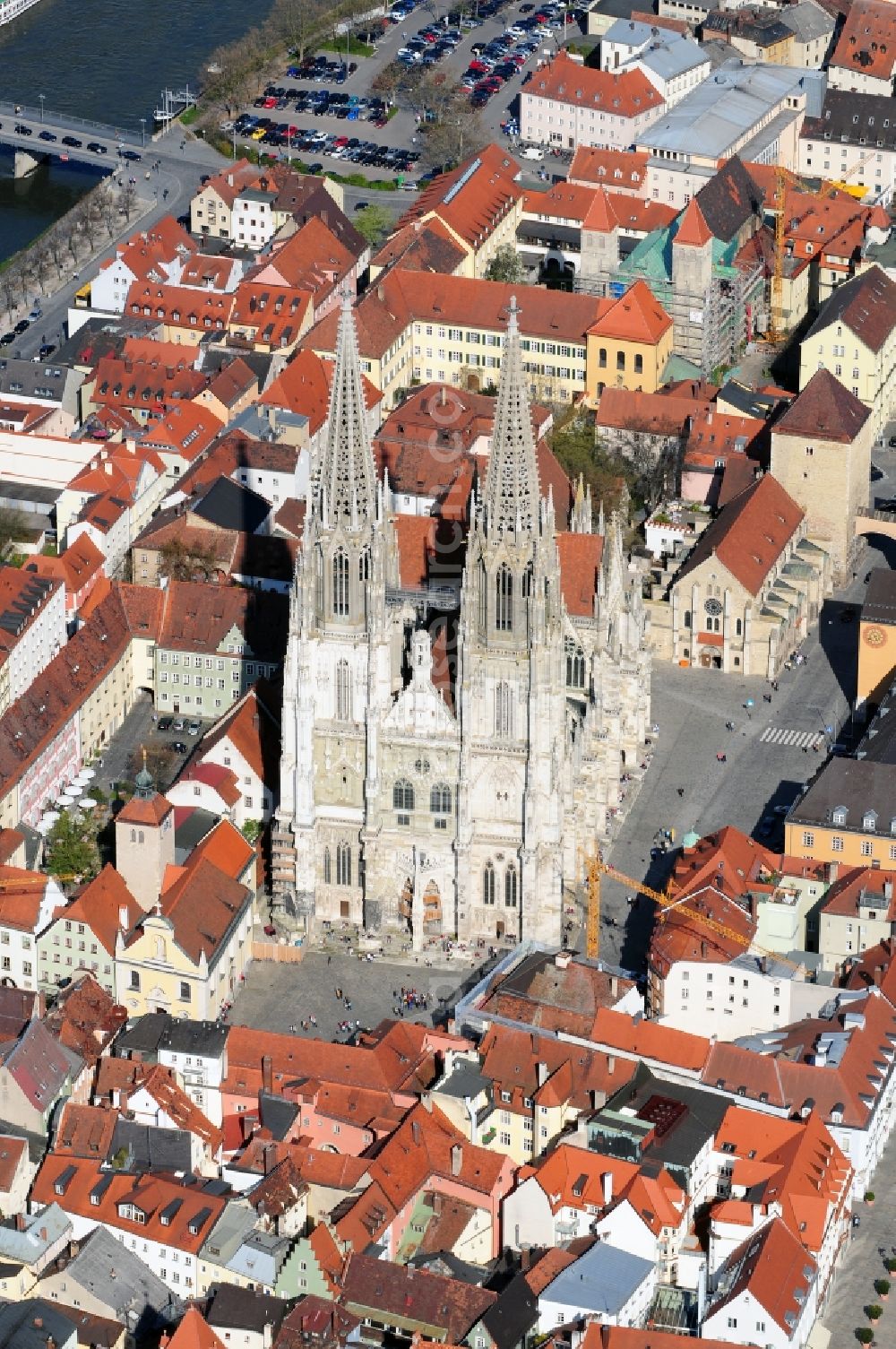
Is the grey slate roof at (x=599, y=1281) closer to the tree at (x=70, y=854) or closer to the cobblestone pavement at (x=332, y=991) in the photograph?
the cobblestone pavement at (x=332, y=991)

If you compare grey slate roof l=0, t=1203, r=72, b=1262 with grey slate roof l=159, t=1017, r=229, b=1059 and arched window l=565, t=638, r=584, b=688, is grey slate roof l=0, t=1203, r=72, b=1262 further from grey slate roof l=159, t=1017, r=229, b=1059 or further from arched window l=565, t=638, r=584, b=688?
arched window l=565, t=638, r=584, b=688

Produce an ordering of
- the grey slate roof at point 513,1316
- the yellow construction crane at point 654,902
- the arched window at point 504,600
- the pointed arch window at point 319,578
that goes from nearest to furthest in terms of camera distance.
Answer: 1. the grey slate roof at point 513,1316
2. the arched window at point 504,600
3. the pointed arch window at point 319,578
4. the yellow construction crane at point 654,902

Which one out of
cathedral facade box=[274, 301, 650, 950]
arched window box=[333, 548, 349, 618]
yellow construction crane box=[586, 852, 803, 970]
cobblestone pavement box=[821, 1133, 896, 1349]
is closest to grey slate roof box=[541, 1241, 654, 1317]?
cobblestone pavement box=[821, 1133, 896, 1349]

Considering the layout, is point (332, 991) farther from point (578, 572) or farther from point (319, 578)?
point (578, 572)

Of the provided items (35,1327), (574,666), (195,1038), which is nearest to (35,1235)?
(35,1327)

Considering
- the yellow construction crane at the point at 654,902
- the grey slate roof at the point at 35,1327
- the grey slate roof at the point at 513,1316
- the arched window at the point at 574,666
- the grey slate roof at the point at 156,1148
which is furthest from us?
the arched window at the point at 574,666

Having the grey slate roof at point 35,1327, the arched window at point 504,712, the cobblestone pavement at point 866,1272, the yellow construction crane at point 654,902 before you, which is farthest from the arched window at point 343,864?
the grey slate roof at point 35,1327
